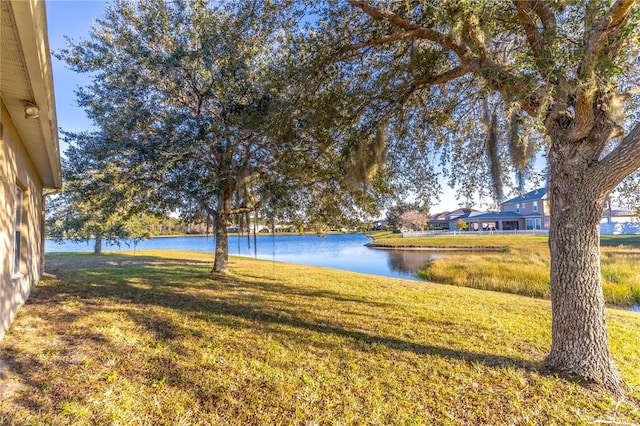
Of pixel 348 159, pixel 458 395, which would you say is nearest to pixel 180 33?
pixel 348 159

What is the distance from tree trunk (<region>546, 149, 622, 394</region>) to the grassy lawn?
24 cm

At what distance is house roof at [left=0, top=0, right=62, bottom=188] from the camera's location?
72.7 inches

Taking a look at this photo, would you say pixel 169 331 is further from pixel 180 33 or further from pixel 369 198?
pixel 180 33

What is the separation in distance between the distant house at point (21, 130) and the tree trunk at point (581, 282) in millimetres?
4451

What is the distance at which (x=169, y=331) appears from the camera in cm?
369

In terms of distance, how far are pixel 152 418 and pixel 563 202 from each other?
4.02 m

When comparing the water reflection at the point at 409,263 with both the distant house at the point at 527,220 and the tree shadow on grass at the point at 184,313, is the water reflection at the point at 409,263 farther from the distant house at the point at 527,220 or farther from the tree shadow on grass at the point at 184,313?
the tree shadow on grass at the point at 184,313

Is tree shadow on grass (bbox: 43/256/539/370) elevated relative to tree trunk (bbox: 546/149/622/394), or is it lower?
lower

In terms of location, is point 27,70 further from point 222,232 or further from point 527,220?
point 527,220

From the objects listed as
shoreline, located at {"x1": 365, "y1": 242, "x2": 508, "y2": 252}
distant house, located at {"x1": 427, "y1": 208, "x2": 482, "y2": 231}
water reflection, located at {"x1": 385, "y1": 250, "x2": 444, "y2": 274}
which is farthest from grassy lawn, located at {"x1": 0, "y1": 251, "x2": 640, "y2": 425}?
distant house, located at {"x1": 427, "y1": 208, "x2": 482, "y2": 231}

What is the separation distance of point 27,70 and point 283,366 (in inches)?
133

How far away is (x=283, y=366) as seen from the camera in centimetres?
294

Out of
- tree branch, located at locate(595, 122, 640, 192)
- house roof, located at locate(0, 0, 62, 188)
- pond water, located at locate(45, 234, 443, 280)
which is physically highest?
house roof, located at locate(0, 0, 62, 188)

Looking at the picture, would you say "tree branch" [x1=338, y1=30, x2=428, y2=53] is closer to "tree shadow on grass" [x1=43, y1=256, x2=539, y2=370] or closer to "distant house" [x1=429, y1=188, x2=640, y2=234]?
"tree shadow on grass" [x1=43, y1=256, x2=539, y2=370]
